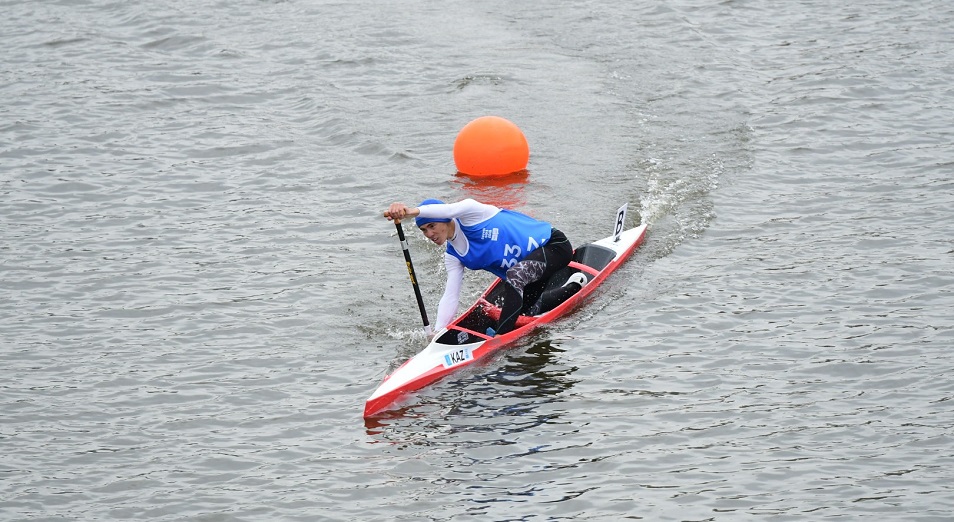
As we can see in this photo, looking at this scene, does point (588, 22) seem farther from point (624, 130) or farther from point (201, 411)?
point (201, 411)

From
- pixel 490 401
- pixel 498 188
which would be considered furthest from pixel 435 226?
pixel 498 188

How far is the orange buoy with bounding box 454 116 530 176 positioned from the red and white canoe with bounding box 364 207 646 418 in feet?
8.22

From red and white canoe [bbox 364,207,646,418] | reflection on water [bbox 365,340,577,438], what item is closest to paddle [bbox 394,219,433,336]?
red and white canoe [bbox 364,207,646,418]

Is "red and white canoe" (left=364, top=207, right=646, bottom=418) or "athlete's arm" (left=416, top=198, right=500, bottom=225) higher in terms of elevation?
"athlete's arm" (left=416, top=198, right=500, bottom=225)

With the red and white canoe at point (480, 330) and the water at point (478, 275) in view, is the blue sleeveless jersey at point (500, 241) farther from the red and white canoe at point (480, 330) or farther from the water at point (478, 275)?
the water at point (478, 275)

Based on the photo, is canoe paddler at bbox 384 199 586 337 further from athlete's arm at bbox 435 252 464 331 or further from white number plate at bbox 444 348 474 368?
white number plate at bbox 444 348 474 368

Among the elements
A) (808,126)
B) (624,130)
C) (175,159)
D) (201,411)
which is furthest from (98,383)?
(808,126)

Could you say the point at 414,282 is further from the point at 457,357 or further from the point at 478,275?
the point at 478,275

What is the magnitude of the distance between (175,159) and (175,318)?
Result: 5052 millimetres

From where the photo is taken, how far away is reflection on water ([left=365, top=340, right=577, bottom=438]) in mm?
8523

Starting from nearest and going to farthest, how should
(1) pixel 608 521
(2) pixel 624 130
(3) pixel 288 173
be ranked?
(1) pixel 608 521
(3) pixel 288 173
(2) pixel 624 130

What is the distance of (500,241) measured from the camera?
1001cm

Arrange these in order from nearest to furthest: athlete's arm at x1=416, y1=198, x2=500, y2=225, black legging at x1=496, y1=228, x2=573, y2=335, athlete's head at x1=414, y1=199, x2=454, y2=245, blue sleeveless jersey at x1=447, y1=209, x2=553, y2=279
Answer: athlete's arm at x1=416, y1=198, x2=500, y2=225, athlete's head at x1=414, y1=199, x2=454, y2=245, blue sleeveless jersey at x1=447, y1=209, x2=553, y2=279, black legging at x1=496, y1=228, x2=573, y2=335

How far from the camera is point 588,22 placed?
20312 mm
